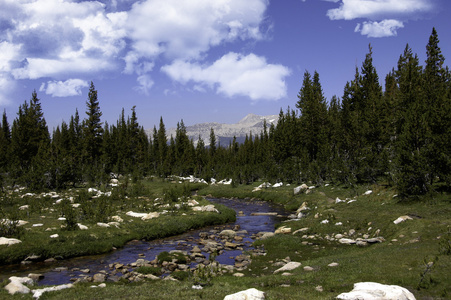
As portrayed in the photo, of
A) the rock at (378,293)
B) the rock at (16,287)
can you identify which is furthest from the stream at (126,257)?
the rock at (378,293)

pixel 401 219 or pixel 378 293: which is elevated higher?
pixel 378 293

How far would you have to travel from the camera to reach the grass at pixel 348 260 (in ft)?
41.1

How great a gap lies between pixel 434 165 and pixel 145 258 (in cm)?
2846

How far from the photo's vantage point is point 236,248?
85.1 feet

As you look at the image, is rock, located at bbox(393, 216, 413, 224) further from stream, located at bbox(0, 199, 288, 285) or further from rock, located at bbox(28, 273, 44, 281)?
rock, located at bbox(28, 273, 44, 281)

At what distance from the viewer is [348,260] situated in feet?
56.7

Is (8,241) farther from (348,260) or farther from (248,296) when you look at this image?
(348,260)

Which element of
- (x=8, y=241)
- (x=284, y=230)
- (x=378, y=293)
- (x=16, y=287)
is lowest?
(x=284, y=230)

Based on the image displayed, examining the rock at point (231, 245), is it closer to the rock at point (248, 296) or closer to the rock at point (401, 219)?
the rock at point (401, 219)

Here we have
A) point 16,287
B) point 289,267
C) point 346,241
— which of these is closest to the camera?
point 16,287

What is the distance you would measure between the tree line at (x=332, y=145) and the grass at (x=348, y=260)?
493 centimetres

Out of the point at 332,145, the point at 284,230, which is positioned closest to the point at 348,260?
the point at 284,230

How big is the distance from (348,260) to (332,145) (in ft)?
191

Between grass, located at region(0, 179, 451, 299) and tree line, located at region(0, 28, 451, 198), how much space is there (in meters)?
4.93
